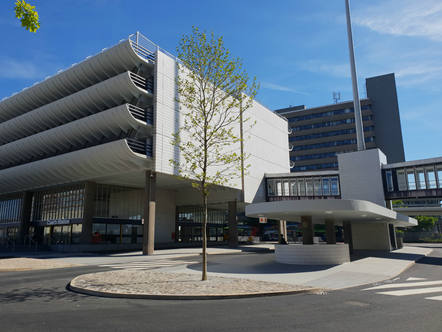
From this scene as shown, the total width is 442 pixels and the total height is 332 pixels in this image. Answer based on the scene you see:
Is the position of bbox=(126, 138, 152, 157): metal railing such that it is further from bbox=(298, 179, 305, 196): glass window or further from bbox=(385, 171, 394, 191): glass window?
bbox=(385, 171, 394, 191): glass window

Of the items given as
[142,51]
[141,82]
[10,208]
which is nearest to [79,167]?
[141,82]

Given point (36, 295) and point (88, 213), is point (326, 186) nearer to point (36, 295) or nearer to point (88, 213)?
point (88, 213)

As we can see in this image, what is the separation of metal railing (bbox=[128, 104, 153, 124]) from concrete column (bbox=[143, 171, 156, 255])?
4989 millimetres

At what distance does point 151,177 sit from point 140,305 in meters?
21.5

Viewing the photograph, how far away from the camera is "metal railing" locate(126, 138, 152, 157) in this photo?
27828 mm

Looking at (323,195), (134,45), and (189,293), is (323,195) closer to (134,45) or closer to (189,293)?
(134,45)

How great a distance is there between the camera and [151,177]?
29.1 m

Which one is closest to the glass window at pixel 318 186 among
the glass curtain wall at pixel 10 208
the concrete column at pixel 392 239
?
the concrete column at pixel 392 239

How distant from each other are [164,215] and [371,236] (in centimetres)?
2428

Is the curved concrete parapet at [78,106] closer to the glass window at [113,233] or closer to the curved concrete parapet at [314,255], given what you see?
the glass window at [113,233]

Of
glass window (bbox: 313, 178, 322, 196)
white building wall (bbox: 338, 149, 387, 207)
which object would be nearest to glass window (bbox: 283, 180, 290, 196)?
glass window (bbox: 313, 178, 322, 196)

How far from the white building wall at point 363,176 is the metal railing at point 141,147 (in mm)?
19587

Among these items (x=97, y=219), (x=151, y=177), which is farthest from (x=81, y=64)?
(x=97, y=219)

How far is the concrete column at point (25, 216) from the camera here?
39625mm
